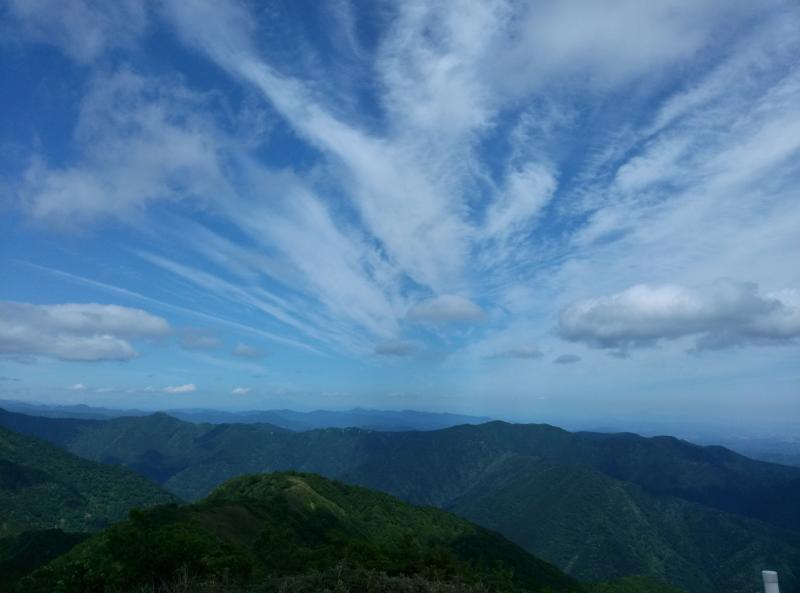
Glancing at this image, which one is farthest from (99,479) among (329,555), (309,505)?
(329,555)

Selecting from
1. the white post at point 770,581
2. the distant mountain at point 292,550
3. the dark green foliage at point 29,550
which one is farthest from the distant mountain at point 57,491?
the white post at point 770,581

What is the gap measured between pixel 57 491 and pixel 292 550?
16129 centimetres

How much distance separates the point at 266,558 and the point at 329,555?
8.64 metres

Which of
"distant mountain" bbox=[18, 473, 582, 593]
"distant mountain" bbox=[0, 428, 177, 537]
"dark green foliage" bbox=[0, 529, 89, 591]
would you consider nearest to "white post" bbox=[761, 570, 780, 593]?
"distant mountain" bbox=[18, 473, 582, 593]

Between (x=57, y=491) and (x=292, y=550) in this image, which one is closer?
(x=292, y=550)

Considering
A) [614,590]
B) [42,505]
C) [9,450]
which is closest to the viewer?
[614,590]

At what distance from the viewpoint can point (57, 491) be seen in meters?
162

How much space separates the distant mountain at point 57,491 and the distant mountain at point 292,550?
7322 centimetres

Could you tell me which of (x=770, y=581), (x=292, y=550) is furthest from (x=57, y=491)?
(x=770, y=581)

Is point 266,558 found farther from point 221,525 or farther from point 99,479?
point 99,479

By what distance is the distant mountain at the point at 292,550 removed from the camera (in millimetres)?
21281

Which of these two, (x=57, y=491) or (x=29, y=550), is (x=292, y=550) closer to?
(x=29, y=550)

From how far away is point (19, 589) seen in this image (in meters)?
52.4

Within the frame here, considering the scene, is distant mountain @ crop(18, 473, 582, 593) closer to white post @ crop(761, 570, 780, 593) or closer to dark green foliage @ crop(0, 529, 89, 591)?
white post @ crop(761, 570, 780, 593)
